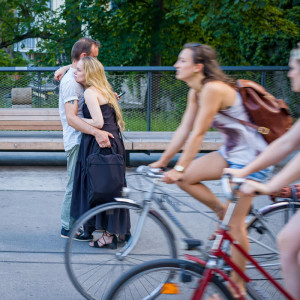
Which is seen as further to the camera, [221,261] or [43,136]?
[43,136]

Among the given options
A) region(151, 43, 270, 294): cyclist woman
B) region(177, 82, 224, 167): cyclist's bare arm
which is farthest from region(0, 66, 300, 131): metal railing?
region(177, 82, 224, 167): cyclist's bare arm

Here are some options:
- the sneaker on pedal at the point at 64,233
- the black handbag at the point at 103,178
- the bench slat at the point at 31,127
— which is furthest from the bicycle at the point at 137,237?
the bench slat at the point at 31,127

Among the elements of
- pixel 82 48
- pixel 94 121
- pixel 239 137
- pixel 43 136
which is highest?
pixel 82 48

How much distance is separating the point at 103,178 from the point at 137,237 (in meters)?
1.24

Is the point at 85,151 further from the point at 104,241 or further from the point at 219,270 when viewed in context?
the point at 219,270

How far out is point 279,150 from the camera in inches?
110

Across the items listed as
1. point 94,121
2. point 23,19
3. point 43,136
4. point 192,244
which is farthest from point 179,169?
point 23,19

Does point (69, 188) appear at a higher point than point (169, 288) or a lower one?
lower

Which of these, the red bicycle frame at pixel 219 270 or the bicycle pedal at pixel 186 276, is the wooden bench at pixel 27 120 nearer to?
the red bicycle frame at pixel 219 270

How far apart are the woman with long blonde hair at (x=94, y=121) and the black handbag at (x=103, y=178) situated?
66mm

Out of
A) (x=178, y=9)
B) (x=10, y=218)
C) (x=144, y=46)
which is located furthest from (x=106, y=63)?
(x=10, y=218)

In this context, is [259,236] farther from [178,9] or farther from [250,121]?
[178,9]

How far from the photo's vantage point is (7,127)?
9188mm

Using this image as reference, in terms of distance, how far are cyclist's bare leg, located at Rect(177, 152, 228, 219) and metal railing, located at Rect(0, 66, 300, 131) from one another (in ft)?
20.5
